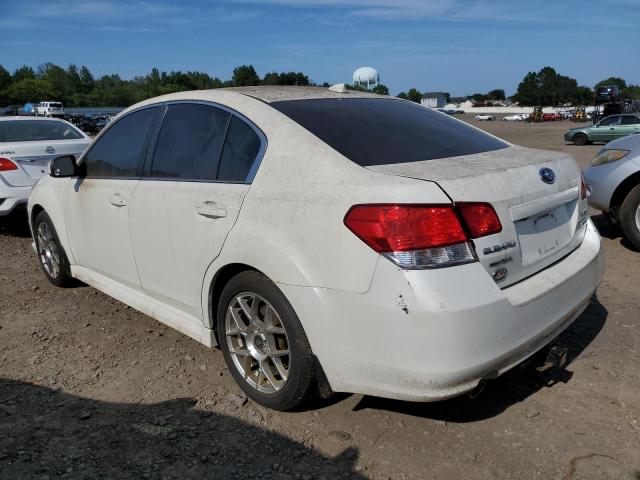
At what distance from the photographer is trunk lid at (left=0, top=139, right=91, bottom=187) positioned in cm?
681

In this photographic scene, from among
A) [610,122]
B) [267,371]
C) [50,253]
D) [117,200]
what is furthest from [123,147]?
[610,122]

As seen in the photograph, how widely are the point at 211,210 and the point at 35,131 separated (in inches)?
240

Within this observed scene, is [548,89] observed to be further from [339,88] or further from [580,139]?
[339,88]

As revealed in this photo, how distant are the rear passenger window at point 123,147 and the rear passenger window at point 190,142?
212 mm

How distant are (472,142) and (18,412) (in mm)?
2933

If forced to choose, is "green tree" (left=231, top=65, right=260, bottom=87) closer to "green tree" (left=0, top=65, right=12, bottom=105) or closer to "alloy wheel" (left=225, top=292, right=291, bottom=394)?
"green tree" (left=0, top=65, right=12, bottom=105)

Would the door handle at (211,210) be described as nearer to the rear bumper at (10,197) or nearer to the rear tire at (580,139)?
the rear bumper at (10,197)

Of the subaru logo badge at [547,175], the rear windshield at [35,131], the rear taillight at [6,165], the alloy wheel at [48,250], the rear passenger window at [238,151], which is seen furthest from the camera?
the rear windshield at [35,131]

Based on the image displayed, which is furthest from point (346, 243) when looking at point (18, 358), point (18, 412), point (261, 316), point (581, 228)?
point (18, 358)

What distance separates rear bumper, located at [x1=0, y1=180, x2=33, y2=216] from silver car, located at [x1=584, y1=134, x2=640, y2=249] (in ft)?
21.6

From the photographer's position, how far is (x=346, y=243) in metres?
2.28

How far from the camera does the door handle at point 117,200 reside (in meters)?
3.60

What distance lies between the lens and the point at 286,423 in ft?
9.16

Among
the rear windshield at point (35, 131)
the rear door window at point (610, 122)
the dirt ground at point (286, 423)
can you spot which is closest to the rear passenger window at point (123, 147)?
the dirt ground at point (286, 423)
